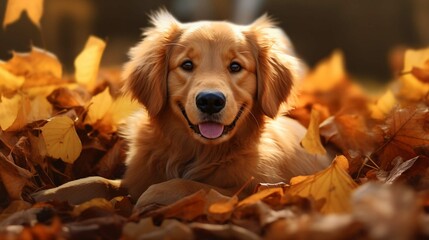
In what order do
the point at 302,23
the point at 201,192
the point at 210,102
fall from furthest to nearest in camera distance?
the point at 302,23 → the point at 210,102 → the point at 201,192

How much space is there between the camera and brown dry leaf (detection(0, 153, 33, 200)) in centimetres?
319

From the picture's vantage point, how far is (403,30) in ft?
44.3

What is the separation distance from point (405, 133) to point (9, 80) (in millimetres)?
2186

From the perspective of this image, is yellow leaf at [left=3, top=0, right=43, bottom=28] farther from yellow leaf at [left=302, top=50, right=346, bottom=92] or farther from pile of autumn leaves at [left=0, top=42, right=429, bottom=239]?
yellow leaf at [left=302, top=50, right=346, bottom=92]

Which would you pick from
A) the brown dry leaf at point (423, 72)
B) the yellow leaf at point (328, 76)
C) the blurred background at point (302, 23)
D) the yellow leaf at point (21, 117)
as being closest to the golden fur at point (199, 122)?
the yellow leaf at point (21, 117)

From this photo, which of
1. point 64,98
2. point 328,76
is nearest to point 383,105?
point 64,98

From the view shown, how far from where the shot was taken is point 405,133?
3.57 m

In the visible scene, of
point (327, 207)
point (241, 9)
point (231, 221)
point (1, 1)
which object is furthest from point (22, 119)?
point (241, 9)

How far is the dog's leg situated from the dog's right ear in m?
0.42

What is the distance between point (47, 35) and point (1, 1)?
513 centimetres

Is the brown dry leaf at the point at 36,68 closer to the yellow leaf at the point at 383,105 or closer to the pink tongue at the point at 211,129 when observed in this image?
the pink tongue at the point at 211,129

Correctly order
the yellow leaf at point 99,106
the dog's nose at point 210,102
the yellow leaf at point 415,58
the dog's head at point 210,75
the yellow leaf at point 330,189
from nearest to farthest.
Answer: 1. the yellow leaf at point 330,189
2. the dog's nose at point 210,102
3. the dog's head at point 210,75
4. the yellow leaf at point 99,106
5. the yellow leaf at point 415,58

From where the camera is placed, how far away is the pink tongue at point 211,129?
3.50m

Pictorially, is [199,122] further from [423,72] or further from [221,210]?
[423,72]
